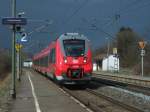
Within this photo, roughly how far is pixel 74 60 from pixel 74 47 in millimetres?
1049

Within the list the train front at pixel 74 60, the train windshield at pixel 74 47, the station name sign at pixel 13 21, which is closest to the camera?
the station name sign at pixel 13 21

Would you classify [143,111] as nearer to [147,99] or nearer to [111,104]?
[111,104]

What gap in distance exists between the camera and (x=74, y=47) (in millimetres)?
30125

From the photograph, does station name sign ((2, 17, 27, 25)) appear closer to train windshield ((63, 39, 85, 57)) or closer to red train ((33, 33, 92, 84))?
red train ((33, 33, 92, 84))

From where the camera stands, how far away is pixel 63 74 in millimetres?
29375

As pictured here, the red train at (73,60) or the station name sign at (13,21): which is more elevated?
the station name sign at (13,21)

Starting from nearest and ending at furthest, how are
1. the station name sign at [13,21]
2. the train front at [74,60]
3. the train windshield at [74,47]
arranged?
the station name sign at [13,21] → the train front at [74,60] → the train windshield at [74,47]

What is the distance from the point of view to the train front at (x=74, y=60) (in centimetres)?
2925

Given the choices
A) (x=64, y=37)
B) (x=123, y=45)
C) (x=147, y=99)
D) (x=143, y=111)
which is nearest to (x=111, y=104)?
(x=147, y=99)

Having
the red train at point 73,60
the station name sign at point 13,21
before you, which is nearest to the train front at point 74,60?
the red train at point 73,60

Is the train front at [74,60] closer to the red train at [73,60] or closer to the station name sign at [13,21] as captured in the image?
the red train at [73,60]

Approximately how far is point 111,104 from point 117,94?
5.87 meters

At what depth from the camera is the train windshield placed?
98.1 feet

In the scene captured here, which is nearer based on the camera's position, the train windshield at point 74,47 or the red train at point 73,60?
the red train at point 73,60
